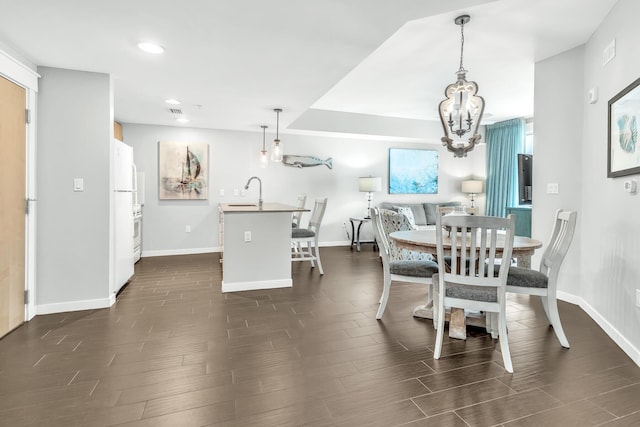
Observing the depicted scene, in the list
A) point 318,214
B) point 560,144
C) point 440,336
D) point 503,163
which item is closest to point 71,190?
point 318,214

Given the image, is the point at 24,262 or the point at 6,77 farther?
the point at 24,262

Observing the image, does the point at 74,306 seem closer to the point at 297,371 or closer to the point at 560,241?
the point at 297,371

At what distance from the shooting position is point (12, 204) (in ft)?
8.75

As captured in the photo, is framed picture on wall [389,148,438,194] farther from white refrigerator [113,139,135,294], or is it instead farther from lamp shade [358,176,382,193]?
white refrigerator [113,139,135,294]

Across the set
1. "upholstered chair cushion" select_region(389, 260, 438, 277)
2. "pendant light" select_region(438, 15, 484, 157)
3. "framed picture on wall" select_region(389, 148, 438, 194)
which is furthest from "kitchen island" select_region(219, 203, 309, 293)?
"framed picture on wall" select_region(389, 148, 438, 194)

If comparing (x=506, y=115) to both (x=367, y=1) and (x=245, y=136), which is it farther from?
(x=367, y=1)

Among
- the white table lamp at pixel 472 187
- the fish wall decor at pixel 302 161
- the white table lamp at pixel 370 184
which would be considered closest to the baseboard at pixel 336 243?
the white table lamp at pixel 370 184

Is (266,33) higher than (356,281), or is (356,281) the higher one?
(266,33)

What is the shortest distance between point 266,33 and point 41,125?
211 cm

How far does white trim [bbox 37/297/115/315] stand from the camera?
10.0 ft

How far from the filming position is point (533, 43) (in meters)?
3.25

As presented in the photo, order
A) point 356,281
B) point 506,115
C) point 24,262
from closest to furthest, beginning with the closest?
point 24,262, point 356,281, point 506,115

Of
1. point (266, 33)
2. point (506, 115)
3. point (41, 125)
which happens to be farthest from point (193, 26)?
point (506, 115)

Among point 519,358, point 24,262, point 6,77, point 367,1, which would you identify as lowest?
point 519,358
